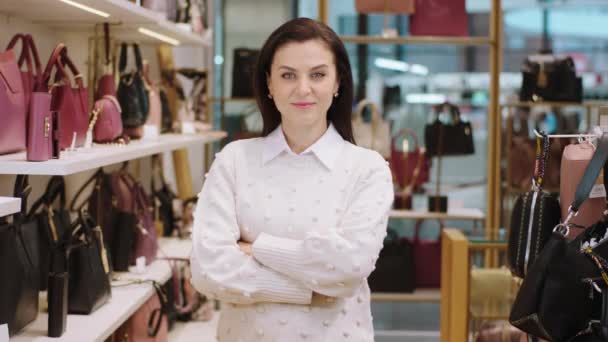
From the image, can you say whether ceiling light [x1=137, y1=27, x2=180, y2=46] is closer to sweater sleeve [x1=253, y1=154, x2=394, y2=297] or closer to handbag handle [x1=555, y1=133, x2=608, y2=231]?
sweater sleeve [x1=253, y1=154, x2=394, y2=297]

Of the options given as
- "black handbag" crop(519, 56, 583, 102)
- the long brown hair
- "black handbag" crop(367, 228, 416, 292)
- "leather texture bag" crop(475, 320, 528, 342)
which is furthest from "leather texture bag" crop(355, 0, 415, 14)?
the long brown hair

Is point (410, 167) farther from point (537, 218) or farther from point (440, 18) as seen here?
point (537, 218)

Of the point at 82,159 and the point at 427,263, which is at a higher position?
the point at 82,159

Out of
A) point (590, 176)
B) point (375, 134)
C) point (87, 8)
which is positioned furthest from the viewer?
point (375, 134)

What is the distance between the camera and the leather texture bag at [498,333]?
3508 mm

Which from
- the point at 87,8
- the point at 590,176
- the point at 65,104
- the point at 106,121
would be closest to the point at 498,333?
the point at 590,176

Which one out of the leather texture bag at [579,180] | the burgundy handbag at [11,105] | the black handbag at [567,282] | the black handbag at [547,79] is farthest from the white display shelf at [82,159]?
the black handbag at [547,79]

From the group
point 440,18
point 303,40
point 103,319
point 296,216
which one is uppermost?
point 440,18

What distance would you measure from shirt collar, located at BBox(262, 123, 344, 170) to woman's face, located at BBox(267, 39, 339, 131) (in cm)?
7

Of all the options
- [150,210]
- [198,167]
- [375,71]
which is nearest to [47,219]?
[150,210]

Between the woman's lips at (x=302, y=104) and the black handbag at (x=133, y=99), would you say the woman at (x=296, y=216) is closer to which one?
the woman's lips at (x=302, y=104)

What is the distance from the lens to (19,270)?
2494 mm

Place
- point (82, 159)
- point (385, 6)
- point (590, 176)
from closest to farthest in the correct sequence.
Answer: point (590, 176) → point (82, 159) → point (385, 6)

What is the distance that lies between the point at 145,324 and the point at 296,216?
5.16 ft
